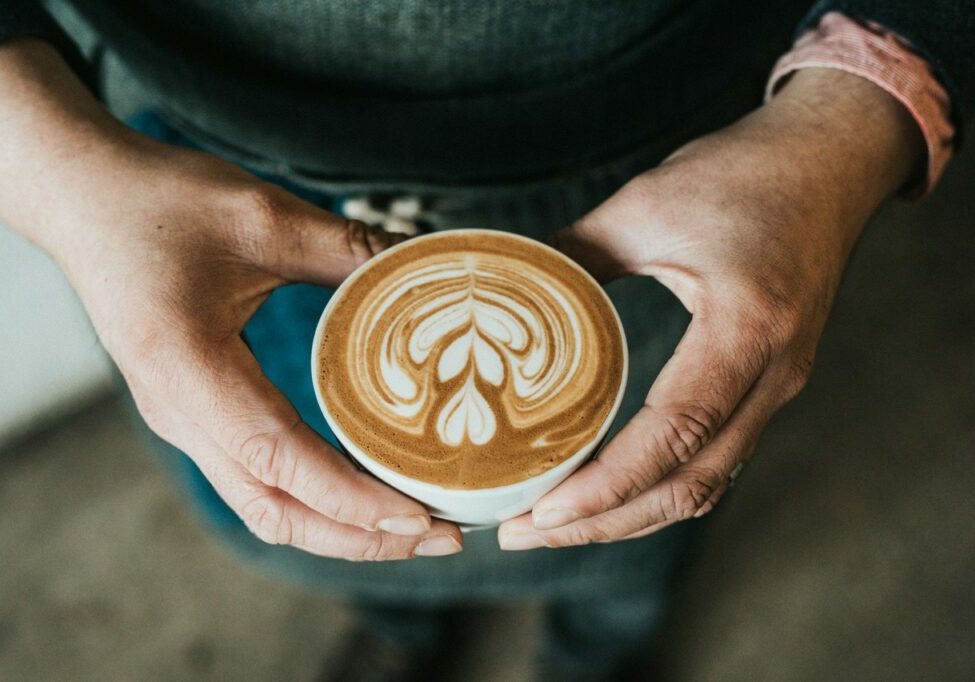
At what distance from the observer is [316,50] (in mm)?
783

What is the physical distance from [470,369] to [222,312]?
21 centimetres

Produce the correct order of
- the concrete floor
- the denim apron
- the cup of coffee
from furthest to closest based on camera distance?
the concrete floor
the denim apron
the cup of coffee

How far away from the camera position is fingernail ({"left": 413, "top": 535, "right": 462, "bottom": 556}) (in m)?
0.68

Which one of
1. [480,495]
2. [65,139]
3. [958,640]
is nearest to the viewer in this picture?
[480,495]

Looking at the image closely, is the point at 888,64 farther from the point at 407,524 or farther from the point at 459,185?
the point at 407,524

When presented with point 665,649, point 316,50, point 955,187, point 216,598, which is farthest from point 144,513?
point 955,187

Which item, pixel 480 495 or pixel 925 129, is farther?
pixel 925 129

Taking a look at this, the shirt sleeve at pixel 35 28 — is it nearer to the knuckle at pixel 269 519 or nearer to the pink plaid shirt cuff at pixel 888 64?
the knuckle at pixel 269 519

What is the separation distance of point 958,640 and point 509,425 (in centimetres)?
142

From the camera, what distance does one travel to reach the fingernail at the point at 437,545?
0.68m

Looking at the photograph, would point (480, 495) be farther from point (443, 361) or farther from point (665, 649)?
point (665, 649)

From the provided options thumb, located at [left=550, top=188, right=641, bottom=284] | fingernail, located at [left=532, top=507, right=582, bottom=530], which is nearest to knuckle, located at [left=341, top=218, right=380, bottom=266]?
thumb, located at [left=550, top=188, right=641, bottom=284]

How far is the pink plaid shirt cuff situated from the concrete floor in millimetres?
1095

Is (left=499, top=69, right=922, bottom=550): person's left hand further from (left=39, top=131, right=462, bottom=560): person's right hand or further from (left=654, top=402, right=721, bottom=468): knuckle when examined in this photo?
(left=39, top=131, right=462, bottom=560): person's right hand
